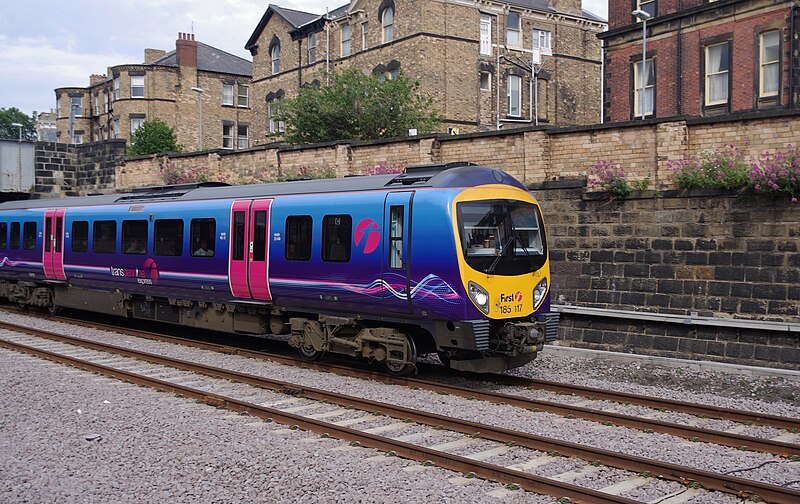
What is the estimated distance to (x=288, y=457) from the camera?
25.1 feet

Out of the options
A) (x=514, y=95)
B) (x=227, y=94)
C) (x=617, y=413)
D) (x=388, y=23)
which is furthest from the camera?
(x=227, y=94)

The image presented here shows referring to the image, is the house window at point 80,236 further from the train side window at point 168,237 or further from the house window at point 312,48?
the house window at point 312,48

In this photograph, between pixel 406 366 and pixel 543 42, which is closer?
pixel 406 366

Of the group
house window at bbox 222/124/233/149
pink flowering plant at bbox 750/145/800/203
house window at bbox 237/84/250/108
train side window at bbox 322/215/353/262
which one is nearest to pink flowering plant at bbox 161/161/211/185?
train side window at bbox 322/215/353/262

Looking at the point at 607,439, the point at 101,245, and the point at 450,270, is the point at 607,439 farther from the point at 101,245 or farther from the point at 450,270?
the point at 101,245

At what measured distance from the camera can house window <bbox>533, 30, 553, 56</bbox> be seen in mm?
37719

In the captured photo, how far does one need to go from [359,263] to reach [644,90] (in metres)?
17.5

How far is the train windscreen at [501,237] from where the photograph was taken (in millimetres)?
10578

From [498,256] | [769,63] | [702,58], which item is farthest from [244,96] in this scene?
[498,256]

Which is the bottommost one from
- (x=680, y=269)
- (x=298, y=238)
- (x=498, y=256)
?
(x=680, y=269)

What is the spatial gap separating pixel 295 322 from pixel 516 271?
13.6 ft

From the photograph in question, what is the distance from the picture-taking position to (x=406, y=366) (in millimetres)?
11539

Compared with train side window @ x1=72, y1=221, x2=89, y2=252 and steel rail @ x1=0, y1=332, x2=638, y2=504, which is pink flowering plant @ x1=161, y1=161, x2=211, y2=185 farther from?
steel rail @ x1=0, y1=332, x2=638, y2=504

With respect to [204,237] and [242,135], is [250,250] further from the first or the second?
[242,135]
